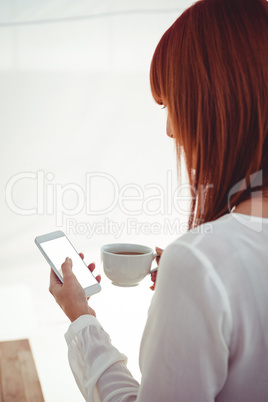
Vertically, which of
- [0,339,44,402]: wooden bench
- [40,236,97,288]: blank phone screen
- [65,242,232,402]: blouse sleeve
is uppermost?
[65,242,232,402]: blouse sleeve

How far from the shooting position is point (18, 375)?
147cm

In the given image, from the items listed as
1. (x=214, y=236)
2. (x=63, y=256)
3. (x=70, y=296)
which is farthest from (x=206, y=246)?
(x=63, y=256)

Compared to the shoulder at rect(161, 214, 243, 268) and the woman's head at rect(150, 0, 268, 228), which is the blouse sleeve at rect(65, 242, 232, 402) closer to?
→ the shoulder at rect(161, 214, 243, 268)

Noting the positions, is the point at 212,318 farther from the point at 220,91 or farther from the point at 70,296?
the point at 70,296

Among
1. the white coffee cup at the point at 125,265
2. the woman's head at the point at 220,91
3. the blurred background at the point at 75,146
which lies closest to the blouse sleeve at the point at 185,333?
the woman's head at the point at 220,91

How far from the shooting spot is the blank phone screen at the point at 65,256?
0.95m

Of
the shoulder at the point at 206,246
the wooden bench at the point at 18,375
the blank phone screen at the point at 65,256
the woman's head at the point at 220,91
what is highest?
the woman's head at the point at 220,91

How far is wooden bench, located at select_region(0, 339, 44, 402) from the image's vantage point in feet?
4.46

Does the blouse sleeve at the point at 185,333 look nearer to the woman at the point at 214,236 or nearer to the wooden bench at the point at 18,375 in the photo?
the woman at the point at 214,236

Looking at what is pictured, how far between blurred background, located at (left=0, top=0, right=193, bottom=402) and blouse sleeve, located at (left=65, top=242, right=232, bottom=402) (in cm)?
133

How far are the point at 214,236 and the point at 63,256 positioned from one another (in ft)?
2.05

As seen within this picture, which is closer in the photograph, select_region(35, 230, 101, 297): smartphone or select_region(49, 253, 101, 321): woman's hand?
select_region(49, 253, 101, 321): woman's hand

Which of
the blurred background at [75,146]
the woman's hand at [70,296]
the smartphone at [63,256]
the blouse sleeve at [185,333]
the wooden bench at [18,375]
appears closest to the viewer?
the blouse sleeve at [185,333]

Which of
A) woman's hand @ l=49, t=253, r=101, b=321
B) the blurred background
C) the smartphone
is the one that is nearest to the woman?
woman's hand @ l=49, t=253, r=101, b=321
